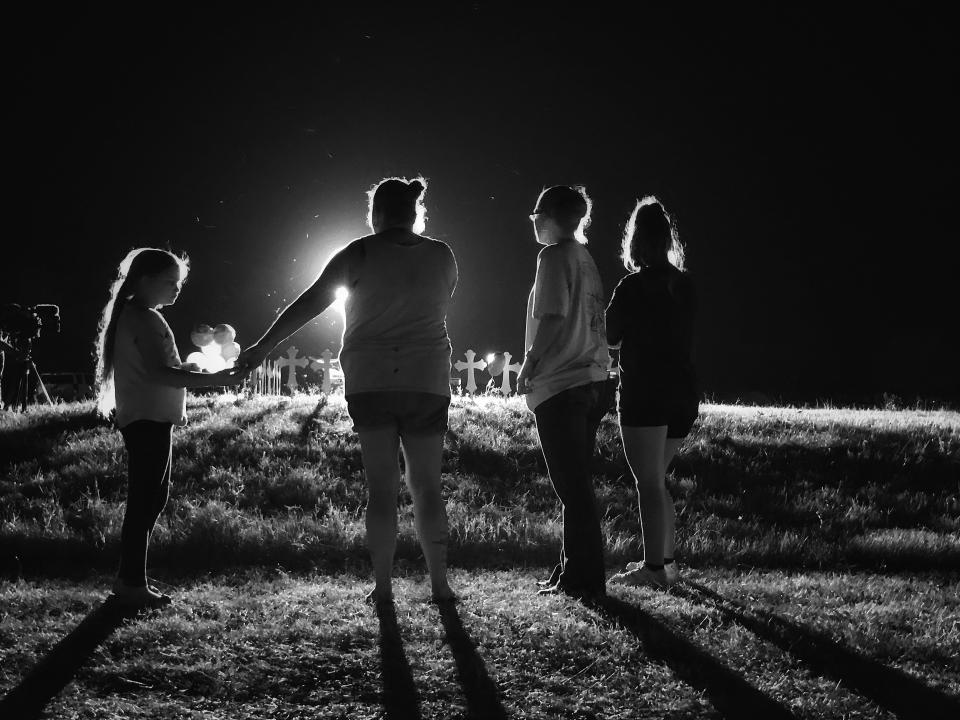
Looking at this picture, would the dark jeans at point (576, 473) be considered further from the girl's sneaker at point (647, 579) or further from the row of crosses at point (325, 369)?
the row of crosses at point (325, 369)

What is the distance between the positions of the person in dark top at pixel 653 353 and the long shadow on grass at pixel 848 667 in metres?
0.71

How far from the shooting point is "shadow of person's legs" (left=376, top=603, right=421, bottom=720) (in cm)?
341

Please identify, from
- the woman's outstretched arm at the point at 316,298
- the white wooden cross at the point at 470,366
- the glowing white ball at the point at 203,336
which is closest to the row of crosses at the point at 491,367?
the white wooden cross at the point at 470,366

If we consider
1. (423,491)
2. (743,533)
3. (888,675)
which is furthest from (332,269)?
(743,533)

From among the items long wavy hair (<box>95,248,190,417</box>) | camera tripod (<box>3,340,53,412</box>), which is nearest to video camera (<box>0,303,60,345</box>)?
camera tripod (<box>3,340,53,412</box>)

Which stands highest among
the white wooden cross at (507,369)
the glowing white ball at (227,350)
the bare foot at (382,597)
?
the glowing white ball at (227,350)

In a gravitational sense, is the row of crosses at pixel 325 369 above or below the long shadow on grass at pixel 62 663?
above

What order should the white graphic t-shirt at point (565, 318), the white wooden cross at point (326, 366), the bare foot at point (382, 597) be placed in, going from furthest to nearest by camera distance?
the white wooden cross at point (326, 366) → the white graphic t-shirt at point (565, 318) → the bare foot at point (382, 597)

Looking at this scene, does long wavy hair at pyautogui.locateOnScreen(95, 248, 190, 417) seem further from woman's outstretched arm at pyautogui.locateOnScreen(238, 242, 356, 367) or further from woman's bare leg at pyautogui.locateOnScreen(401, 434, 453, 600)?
woman's bare leg at pyautogui.locateOnScreen(401, 434, 453, 600)

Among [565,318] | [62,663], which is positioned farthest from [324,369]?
[62,663]

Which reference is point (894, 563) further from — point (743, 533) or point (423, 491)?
point (423, 491)

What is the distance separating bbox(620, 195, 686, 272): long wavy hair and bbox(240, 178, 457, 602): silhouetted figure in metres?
1.31

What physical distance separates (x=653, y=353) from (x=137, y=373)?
3.00m

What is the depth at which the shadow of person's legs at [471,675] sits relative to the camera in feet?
11.3
